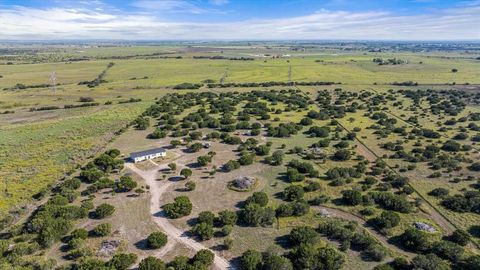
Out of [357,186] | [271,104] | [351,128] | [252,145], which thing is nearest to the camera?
[357,186]

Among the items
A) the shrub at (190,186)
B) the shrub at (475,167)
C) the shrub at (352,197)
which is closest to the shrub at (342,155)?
the shrub at (352,197)

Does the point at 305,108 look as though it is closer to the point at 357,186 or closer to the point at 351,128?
the point at 351,128

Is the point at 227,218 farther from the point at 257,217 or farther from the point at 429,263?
the point at 429,263

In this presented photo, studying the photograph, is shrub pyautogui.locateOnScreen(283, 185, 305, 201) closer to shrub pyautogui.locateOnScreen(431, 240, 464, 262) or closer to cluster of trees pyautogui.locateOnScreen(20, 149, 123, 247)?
shrub pyautogui.locateOnScreen(431, 240, 464, 262)

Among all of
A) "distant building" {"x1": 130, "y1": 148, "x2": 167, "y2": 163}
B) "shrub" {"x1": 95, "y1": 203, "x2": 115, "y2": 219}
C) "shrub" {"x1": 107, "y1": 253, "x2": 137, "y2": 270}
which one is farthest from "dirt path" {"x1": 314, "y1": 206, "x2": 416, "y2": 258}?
"distant building" {"x1": 130, "y1": 148, "x2": 167, "y2": 163}

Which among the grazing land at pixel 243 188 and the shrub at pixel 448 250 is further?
the grazing land at pixel 243 188

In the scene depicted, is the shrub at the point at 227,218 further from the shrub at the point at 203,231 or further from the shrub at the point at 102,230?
the shrub at the point at 102,230

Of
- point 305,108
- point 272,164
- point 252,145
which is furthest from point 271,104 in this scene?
point 272,164
